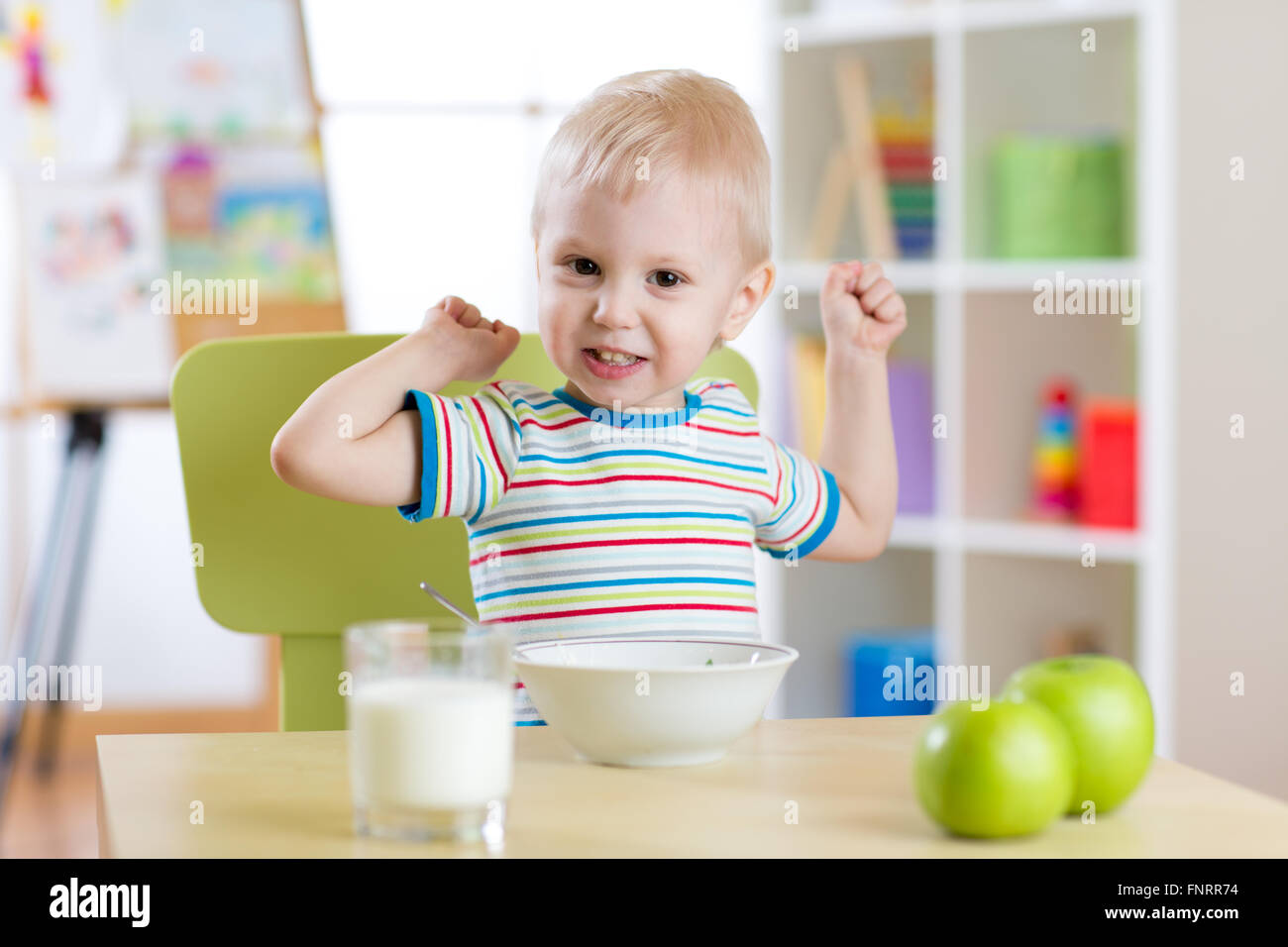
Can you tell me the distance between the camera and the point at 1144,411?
2.42 m

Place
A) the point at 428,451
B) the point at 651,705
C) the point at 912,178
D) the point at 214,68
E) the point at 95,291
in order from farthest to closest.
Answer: the point at 214,68 < the point at 95,291 < the point at 912,178 < the point at 428,451 < the point at 651,705

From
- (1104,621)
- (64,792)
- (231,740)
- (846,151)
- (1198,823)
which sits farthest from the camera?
(64,792)

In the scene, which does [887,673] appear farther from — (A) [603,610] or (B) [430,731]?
(B) [430,731]

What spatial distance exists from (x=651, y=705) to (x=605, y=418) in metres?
0.40

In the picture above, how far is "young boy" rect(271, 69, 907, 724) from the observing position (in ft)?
3.42

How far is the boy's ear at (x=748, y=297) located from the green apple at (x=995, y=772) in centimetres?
57

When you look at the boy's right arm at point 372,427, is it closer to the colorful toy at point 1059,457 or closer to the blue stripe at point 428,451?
the blue stripe at point 428,451

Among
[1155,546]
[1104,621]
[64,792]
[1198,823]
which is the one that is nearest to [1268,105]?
[1155,546]

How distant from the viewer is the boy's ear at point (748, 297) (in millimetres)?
1158

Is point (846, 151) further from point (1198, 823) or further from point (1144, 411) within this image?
point (1198, 823)

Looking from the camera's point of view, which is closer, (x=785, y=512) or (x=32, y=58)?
(x=785, y=512)

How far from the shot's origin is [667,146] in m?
1.06

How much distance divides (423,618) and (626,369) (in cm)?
31

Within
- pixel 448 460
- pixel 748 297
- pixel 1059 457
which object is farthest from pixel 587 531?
pixel 1059 457
